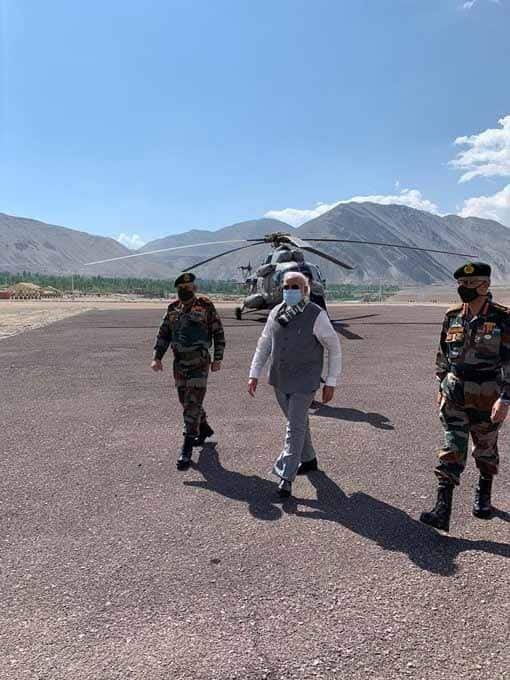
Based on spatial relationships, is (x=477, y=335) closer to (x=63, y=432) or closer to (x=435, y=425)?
(x=435, y=425)

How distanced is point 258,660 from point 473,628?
1194 millimetres

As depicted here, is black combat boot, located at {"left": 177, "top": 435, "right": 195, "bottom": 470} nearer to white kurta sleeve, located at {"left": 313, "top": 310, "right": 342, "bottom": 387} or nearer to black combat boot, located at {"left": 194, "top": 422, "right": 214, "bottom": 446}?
black combat boot, located at {"left": 194, "top": 422, "right": 214, "bottom": 446}

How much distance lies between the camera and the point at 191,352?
5.30 meters

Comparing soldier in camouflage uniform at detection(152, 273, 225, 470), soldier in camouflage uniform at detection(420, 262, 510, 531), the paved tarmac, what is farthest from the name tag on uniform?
soldier in camouflage uniform at detection(152, 273, 225, 470)

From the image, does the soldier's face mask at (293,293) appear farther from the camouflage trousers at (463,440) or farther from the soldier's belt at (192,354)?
the camouflage trousers at (463,440)

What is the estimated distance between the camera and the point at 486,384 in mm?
3826

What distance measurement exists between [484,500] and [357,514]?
1.03m

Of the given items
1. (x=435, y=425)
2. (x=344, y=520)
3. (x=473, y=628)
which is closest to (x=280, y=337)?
(x=344, y=520)

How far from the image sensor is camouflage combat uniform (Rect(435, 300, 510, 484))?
3795 millimetres

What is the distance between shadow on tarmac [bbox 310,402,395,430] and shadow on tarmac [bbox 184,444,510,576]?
74.1 inches

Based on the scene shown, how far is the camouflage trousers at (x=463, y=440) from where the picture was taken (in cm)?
387

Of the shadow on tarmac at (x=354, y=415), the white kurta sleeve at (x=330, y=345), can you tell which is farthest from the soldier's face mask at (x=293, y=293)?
the shadow on tarmac at (x=354, y=415)

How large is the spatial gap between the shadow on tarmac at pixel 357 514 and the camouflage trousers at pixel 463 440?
0.48 metres

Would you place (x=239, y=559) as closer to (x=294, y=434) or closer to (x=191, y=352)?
(x=294, y=434)
